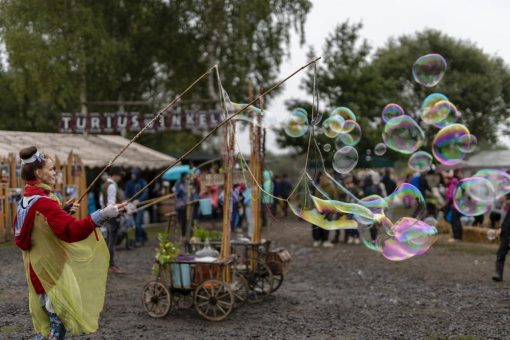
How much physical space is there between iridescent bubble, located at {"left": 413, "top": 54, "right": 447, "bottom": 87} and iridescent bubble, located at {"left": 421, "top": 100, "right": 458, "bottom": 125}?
344 mm

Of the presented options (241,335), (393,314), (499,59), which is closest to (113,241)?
(241,335)

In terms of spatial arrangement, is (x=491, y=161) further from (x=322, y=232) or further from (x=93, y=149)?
(x=93, y=149)

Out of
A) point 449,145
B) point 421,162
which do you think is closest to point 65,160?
point 421,162

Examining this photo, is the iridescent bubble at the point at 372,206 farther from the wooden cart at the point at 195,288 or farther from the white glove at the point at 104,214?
the white glove at the point at 104,214

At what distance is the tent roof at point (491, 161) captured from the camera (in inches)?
1019

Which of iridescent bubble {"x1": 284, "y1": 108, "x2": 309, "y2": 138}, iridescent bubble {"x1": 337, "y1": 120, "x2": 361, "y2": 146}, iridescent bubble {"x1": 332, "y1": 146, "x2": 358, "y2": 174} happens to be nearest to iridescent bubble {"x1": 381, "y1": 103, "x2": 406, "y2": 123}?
iridescent bubble {"x1": 337, "y1": 120, "x2": 361, "y2": 146}

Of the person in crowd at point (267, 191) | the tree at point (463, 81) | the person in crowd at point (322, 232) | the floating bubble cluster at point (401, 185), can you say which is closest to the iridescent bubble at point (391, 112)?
the floating bubble cluster at point (401, 185)

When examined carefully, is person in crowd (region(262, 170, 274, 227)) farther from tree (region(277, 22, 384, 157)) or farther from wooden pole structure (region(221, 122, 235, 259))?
tree (region(277, 22, 384, 157))

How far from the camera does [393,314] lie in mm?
7184

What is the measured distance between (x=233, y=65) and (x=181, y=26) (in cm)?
311

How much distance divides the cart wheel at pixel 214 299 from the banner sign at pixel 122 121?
14.6 meters

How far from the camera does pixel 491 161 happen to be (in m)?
26.5

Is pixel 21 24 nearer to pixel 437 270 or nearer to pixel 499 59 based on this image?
pixel 437 270

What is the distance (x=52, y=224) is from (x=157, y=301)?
3208 mm
